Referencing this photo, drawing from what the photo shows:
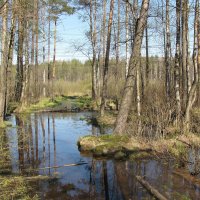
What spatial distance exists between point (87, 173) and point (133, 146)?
2.67m

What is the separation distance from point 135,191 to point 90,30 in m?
24.7

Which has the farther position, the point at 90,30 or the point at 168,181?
the point at 90,30

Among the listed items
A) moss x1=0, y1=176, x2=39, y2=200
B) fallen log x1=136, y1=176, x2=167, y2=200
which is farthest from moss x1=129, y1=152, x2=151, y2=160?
moss x1=0, y1=176, x2=39, y2=200

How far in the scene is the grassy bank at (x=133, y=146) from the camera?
435 inches

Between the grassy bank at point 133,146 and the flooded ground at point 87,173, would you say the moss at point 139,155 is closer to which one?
the grassy bank at point 133,146

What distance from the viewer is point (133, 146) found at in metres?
11.6

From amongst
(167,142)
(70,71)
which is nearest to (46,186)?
(167,142)

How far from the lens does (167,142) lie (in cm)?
1176

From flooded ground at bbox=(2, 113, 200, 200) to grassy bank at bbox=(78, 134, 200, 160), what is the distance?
0.46 m

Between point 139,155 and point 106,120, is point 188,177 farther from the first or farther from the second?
point 106,120

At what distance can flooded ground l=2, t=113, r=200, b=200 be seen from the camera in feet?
25.1

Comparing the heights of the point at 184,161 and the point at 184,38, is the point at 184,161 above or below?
below

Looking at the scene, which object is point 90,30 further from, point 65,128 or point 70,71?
point 70,71

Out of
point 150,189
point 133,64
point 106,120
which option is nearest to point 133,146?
point 133,64
